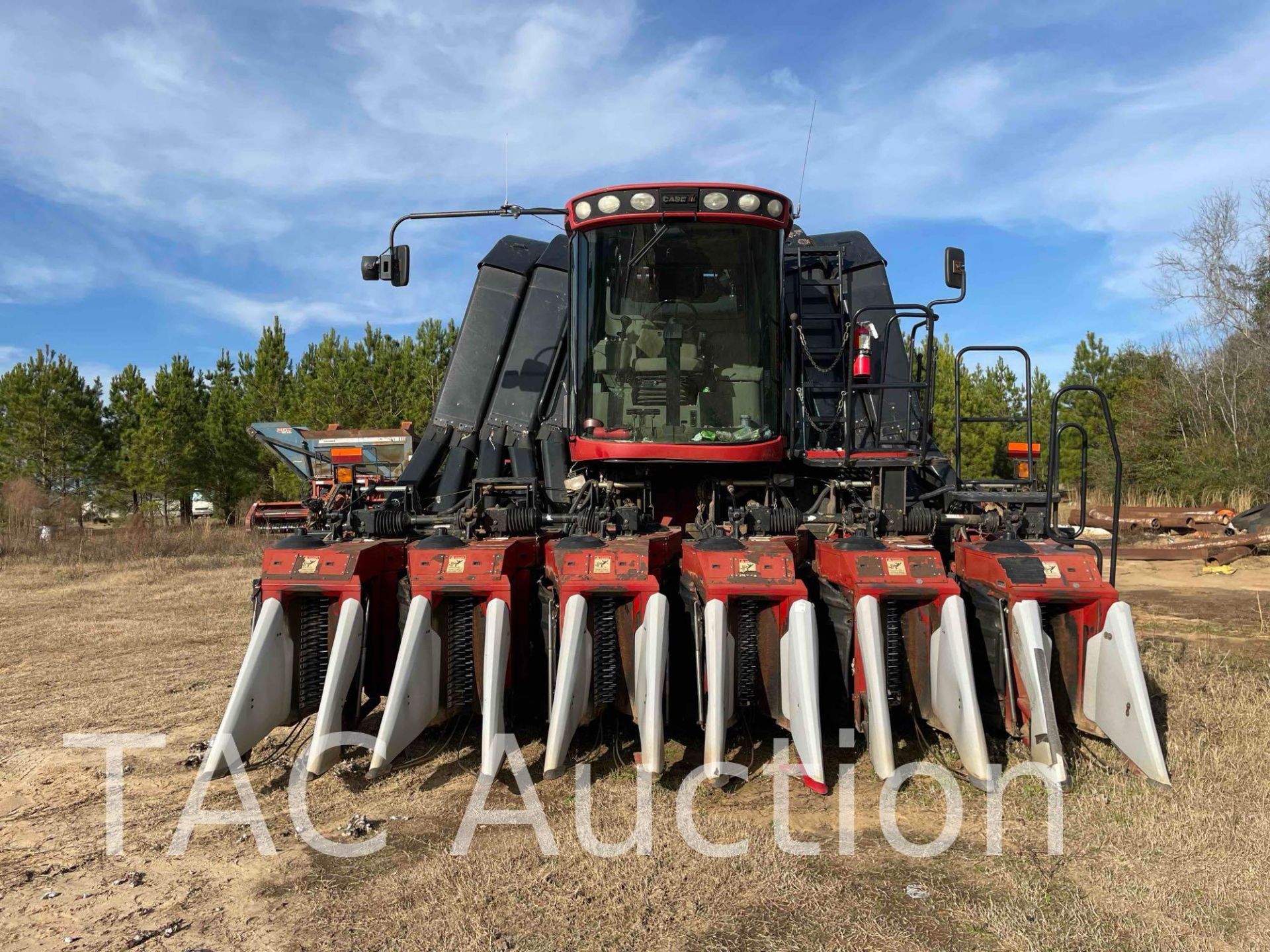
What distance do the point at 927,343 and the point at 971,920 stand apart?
3.17m

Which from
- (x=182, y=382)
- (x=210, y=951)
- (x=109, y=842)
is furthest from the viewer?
(x=182, y=382)

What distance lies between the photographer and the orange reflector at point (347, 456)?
6.95 meters

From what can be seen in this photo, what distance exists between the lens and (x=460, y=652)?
455 cm

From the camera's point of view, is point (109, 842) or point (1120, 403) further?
point (1120, 403)

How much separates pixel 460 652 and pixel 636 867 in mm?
1500

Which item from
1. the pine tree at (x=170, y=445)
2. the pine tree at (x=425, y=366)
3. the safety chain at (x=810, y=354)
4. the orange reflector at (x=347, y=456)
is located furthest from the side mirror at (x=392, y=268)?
the pine tree at (x=170, y=445)

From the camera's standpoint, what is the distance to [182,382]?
3403cm

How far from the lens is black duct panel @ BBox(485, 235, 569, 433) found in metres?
7.42

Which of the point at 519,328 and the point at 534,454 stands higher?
the point at 519,328

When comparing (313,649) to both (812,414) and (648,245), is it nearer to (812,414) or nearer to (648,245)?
(648,245)

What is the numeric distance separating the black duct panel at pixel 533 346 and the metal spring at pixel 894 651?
12.0ft

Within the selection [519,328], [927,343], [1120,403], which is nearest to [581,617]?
[927,343]

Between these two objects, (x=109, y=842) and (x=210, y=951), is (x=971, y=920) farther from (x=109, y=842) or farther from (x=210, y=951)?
(x=109, y=842)

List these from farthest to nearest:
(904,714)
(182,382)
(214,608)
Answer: (182,382), (214,608), (904,714)
